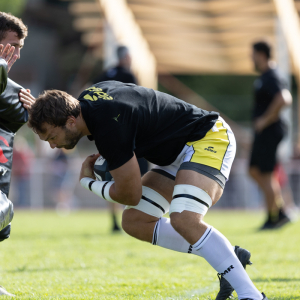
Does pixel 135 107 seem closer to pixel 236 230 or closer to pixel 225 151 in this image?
pixel 225 151

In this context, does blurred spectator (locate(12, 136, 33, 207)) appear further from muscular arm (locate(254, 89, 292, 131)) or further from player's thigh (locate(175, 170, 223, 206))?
player's thigh (locate(175, 170, 223, 206))

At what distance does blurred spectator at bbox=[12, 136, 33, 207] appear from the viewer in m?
13.5

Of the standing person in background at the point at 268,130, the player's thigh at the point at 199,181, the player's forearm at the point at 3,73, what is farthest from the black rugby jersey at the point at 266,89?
the player's forearm at the point at 3,73

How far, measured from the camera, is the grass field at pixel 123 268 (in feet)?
11.7

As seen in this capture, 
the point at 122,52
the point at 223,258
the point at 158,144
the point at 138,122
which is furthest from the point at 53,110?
the point at 122,52

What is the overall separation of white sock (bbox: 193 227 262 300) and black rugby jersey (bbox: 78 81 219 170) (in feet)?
2.13

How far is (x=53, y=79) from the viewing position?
1023 inches

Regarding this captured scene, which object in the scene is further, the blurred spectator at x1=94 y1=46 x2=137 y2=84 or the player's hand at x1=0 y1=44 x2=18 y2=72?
the blurred spectator at x1=94 y1=46 x2=137 y2=84

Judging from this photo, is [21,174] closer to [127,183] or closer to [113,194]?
[113,194]

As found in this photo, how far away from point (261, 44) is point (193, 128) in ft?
13.9

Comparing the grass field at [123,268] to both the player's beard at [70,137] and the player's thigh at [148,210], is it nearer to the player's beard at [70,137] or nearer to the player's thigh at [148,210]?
the player's thigh at [148,210]

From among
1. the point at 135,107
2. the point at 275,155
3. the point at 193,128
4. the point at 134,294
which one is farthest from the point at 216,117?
the point at 275,155

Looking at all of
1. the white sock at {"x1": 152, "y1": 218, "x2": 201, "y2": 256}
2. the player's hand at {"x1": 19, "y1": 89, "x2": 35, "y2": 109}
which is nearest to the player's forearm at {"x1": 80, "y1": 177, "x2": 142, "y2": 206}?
the white sock at {"x1": 152, "y1": 218, "x2": 201, "y2": 256}

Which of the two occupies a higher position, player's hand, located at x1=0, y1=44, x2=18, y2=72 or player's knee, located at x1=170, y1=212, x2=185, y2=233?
player's hand, located at x1=0, y1=44, x2=18, y2=72
